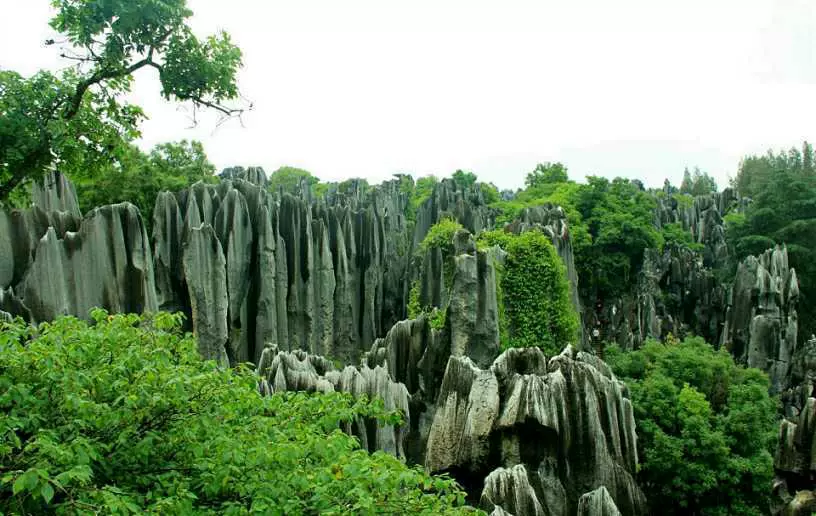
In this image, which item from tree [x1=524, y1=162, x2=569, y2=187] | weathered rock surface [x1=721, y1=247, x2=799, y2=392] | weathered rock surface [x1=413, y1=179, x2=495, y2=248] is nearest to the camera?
weathered rock surface [x1=721, y1=247, x2=799, y2=392]

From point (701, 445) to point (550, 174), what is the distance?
4684 cm

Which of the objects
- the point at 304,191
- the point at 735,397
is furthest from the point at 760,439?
the point at 304,191

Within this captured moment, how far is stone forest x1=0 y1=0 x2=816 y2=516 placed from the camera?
6.52 meters

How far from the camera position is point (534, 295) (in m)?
25.6

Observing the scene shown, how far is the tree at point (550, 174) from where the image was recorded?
62.7m

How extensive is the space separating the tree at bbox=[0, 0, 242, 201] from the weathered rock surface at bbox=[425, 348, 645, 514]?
808 centimetres

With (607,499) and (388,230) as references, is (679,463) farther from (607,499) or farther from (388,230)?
(388,230)

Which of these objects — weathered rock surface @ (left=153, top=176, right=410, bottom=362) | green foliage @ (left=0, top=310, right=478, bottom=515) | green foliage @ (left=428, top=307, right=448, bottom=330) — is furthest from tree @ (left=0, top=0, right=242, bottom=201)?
green foliage @ (left=428, top=307, right=448, bottom=330)

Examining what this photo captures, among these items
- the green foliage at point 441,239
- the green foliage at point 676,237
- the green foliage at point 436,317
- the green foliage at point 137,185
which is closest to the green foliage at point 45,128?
the green foliage at point 436,317

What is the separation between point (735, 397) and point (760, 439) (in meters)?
1.52

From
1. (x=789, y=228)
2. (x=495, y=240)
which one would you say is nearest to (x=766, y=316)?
(x=789, y=228)

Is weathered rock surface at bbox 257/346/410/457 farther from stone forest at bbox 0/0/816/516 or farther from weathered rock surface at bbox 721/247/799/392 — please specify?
weathered rock surface at bbox 721/247/799/392

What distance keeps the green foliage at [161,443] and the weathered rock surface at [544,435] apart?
729cm

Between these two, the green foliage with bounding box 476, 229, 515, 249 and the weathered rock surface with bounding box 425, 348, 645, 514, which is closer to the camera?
the weathered rock surface with bounding box 425, 348, 645, 514
